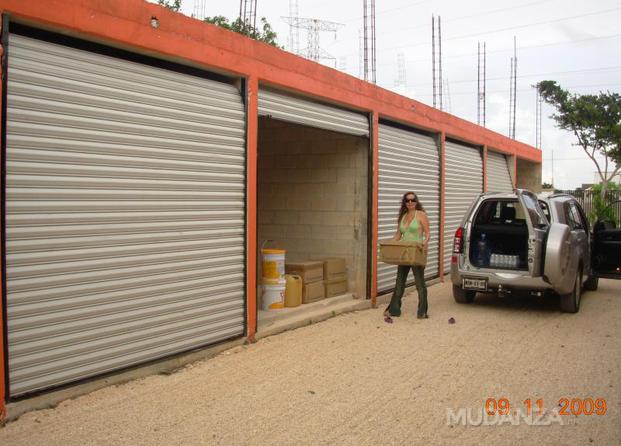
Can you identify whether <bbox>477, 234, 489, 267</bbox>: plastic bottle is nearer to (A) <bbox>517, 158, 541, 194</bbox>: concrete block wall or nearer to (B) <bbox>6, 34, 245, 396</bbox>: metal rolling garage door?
(B) <bbox>6, 34, 245, 396</bbox>: metal rolling garage door

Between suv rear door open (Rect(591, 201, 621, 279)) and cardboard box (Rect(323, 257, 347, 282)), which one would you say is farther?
suv rear door open (Rect(591, 201, 621, 279))

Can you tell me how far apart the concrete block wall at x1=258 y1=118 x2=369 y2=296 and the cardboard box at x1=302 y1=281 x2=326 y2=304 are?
73 cm

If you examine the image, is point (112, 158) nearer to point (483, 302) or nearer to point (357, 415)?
point (357, 415)

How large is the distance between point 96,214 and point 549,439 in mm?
3944

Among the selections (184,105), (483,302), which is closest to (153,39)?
(184,105)

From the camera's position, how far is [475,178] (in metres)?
14.5

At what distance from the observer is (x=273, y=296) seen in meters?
8.19

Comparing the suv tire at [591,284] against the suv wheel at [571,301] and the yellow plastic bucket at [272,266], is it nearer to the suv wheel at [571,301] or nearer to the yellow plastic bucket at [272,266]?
the suv wheel at [571,301]

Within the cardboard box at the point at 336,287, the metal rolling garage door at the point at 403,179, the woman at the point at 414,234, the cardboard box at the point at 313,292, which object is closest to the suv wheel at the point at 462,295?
the metal rolling garage door at the point at 403,179

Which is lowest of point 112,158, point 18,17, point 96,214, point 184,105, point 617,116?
point 96,214

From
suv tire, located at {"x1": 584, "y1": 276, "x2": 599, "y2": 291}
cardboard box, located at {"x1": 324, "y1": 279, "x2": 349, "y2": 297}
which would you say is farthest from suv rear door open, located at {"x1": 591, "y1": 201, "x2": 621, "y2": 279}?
cardboard box, located at {"x1": 324, "y1": 279, "x2": 349, "y2": 297}
